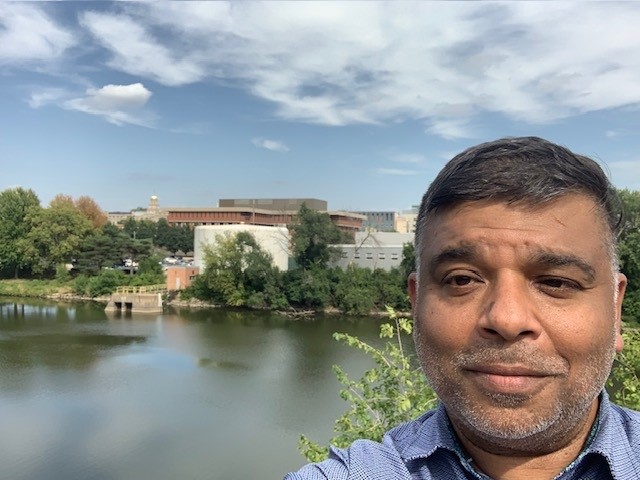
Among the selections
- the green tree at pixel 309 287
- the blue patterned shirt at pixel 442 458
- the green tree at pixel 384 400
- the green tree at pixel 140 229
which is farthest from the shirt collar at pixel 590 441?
the green tree at pixel 140 229

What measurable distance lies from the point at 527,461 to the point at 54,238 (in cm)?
2474

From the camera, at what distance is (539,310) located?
0.59 meters

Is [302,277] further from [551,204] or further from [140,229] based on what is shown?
[140,229]

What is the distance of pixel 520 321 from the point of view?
58 cm

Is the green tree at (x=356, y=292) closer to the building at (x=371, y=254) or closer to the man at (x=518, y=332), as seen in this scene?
the building at (x=371, y=254)

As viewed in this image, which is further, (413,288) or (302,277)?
(302,277)

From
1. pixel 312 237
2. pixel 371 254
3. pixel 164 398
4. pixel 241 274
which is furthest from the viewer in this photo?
pixel 371 254

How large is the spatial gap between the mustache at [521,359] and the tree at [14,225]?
2528 cm

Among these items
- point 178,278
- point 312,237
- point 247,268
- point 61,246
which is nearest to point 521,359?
point 312,237

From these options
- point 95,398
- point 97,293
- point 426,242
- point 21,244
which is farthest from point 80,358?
point 21,244

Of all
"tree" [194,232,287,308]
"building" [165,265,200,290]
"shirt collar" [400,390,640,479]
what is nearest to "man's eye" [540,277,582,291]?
"shirt collar" [400,390,640,479]

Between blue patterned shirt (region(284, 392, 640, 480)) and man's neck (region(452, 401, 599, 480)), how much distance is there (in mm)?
13

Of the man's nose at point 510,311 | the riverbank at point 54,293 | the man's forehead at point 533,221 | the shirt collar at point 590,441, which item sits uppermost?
the man's forehead at point 533,221

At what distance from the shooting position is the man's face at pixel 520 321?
583 millimetres
